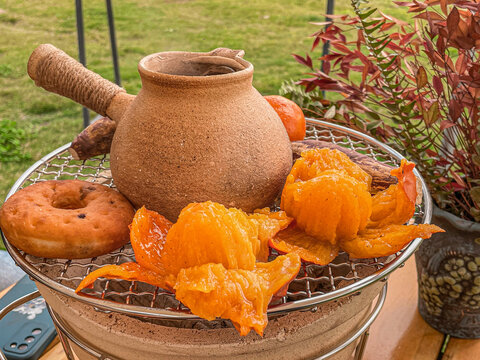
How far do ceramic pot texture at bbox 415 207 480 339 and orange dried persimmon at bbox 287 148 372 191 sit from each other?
1.53 feet

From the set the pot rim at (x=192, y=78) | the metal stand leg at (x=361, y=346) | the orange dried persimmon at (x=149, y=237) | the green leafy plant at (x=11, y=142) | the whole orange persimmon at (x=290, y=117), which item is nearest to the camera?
the orange dried persimmon at (x=149, y=237)

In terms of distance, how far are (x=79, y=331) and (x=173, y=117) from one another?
1.57 ft

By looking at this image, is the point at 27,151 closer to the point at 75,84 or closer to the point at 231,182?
the point at 75,84

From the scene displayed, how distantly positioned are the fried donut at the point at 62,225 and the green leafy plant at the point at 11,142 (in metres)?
2.51

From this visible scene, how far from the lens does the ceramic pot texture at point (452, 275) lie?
4.46 feet

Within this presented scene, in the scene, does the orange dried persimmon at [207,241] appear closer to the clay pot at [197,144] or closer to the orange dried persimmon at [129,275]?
the orange dried persimmon at [129,275]

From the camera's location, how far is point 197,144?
3.20ft

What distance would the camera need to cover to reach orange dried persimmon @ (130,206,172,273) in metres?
0.86

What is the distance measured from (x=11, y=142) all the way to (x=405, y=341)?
2925mm

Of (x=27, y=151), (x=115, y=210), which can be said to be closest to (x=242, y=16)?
(x=27, y=151)

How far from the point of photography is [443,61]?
1191mm

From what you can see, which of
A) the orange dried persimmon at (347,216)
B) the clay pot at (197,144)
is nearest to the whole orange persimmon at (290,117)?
the clay pot at (197,144)

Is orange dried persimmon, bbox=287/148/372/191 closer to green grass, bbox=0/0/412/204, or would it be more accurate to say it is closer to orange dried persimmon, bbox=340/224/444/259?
orange dried persimmon, bbox=340/224/444/259

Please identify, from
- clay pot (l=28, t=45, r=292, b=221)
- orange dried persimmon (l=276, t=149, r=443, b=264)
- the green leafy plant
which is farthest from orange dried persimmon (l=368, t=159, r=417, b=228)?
the green leafy plant
